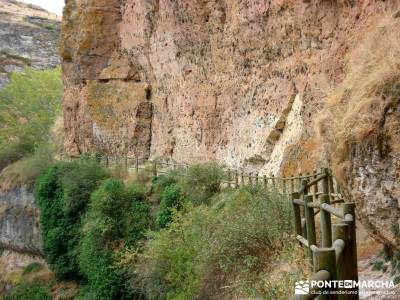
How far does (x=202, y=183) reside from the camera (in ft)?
58.8

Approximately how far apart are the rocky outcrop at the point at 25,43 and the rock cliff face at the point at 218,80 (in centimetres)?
2217

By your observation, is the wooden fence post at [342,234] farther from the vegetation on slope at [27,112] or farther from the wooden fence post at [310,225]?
the vegetation on slope at [27,112]

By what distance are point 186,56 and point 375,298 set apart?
1700 cm

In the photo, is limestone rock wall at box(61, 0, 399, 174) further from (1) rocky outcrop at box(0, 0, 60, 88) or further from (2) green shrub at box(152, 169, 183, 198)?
(1) rocky outcrop at box(0, 0, 60, 88)

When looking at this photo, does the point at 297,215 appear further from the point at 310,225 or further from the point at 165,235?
the point at 165,235

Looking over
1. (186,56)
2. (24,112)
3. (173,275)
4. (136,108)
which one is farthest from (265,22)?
(24,112)

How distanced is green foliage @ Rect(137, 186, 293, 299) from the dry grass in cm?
248

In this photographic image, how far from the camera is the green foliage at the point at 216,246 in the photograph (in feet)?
33.4

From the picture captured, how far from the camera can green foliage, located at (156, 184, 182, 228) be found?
17.9m

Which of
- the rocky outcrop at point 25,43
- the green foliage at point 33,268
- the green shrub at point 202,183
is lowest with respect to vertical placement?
the green foliage at point 33,268

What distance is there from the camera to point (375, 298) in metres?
6.21

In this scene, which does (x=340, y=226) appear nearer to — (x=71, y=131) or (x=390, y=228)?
(x=390, y=228)

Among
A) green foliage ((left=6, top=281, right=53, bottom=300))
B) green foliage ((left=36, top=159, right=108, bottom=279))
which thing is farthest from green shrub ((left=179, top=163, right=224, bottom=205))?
green foliage ((left=6, top=281, right=53, bottom=300))

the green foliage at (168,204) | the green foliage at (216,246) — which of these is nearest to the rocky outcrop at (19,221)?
the green foliage at (168,204)
